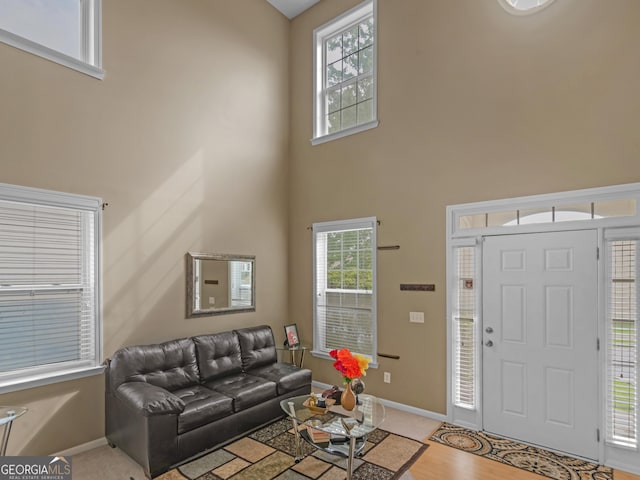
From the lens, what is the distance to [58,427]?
3.07m

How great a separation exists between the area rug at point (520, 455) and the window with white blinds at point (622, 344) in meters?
0.34

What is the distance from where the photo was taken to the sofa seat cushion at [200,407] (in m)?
3.00

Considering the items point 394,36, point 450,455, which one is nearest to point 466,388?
point 450,455

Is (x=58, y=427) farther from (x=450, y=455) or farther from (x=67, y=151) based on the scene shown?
(x=450, y=455)

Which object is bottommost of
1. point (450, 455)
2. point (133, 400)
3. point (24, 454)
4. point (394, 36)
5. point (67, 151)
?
point (450, 455)

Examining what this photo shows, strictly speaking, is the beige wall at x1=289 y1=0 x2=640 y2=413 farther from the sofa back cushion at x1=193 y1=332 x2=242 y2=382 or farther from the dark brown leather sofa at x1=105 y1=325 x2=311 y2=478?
the sofa back cushion at x1=193 y1=332 x2=242 y2=382

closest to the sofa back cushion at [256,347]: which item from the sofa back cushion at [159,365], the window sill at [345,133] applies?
the sofa back cushion at [159,365]

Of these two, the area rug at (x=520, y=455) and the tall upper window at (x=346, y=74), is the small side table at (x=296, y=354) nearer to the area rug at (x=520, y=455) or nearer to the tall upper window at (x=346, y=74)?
the area rug at (x=520, y=455)

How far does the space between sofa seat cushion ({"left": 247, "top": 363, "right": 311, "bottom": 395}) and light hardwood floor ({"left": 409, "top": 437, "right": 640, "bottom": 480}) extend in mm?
1460

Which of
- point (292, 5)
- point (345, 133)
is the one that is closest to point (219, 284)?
point (345, 133)

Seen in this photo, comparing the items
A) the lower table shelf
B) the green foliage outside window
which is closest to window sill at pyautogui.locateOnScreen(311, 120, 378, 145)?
the green foliage outside window

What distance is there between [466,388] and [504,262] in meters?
1.35

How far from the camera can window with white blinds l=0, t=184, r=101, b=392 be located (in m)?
2.91

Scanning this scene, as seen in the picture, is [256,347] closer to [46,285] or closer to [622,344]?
[46,285]
